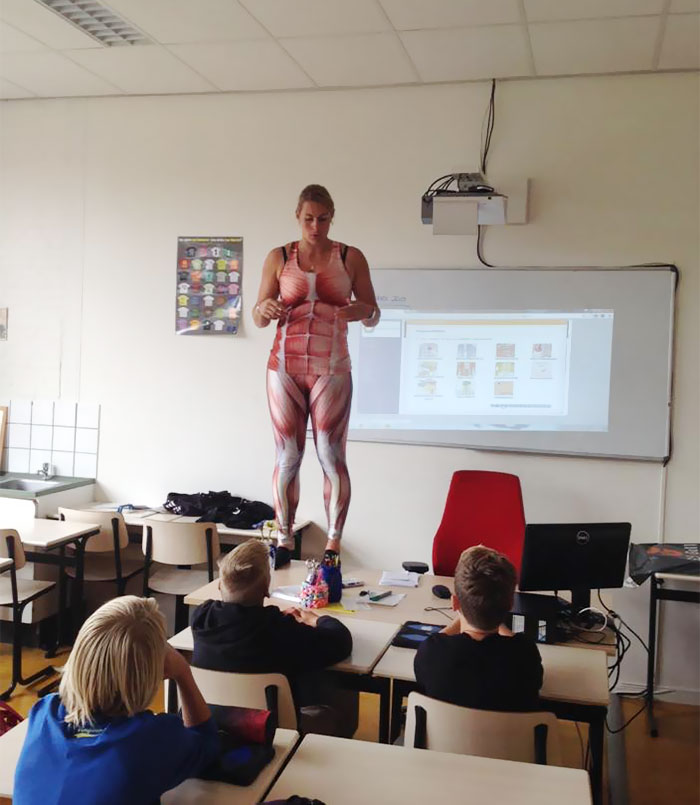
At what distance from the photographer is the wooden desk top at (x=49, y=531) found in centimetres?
394

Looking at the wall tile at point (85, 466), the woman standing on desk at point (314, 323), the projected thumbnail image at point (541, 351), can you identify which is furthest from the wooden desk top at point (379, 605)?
the wall tile at point (85, 466)

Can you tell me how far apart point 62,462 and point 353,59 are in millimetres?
2992

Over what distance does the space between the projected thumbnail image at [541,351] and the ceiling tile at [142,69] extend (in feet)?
7.86

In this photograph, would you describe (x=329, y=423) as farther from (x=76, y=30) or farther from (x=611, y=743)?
(x=76, y=30)

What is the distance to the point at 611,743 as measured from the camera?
11.1ft

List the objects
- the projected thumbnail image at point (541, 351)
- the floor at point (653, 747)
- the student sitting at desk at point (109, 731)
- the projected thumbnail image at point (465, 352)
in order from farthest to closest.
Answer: the projected thumbnail image at point (465, 352)
the projected thumbnail image at point (541, 351)
the floor at point (653, 747)
the student sitting at desk at point (109, 731)

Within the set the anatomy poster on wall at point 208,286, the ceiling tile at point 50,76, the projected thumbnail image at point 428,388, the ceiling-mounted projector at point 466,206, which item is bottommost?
the projected thumbnail image at point 428,388

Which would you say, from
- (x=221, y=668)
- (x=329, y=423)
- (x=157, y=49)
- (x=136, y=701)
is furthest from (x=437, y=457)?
(x=136, y=701)

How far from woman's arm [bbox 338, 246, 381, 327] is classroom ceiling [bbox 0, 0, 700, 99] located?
1133mm

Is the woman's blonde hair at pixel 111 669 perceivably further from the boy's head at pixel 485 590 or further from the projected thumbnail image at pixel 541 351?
the projected thumbnail image at pixel 541 351

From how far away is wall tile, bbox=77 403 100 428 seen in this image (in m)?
4.91

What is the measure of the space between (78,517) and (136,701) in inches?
117

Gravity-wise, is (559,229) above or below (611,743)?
above

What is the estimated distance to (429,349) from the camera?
435 centimetres
